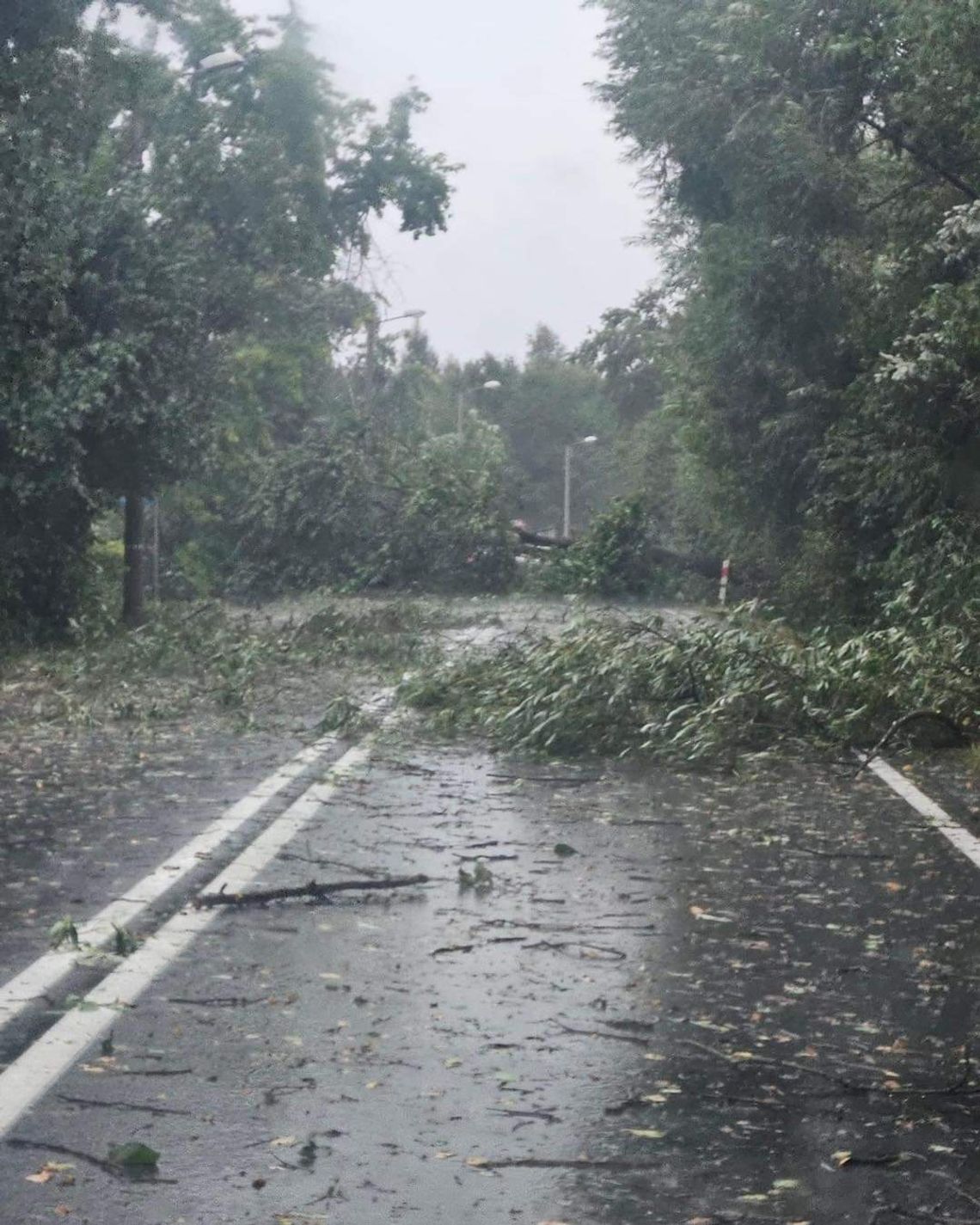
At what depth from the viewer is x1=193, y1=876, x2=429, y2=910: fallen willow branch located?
8.02 m

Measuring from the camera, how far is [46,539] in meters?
25.2

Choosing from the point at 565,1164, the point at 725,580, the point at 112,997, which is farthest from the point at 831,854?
the point at 725,580

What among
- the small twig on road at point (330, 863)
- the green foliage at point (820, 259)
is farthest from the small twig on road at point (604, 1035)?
the green foliage at point (820, 259)

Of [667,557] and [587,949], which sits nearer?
[587,949]

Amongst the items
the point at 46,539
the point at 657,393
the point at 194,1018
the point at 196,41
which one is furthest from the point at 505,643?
the point at 657,393

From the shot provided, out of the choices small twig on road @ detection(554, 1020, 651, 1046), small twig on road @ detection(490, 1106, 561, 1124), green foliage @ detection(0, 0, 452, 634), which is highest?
green foliage @ detection(0, 0, 452, 634)

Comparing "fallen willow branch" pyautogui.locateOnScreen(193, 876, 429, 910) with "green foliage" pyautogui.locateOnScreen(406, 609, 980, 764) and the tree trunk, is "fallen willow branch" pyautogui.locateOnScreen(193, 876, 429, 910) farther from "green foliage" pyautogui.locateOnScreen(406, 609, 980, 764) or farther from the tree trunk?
the tree trunk

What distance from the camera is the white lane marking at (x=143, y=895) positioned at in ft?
21.0

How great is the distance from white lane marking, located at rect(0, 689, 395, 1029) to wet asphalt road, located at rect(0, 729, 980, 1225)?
0.38m

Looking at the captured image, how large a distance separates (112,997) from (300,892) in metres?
1.98

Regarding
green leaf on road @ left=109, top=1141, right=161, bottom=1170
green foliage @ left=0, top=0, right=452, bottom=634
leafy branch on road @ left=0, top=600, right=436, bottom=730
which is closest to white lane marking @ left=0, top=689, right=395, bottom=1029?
green leaf on road @ left=109, top=1141, right=161, bottom=1170

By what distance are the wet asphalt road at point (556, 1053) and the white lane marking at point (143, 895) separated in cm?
38

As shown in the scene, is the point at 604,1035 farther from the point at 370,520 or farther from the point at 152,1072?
the point at 370,520

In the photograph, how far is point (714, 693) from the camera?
14.5 metres
